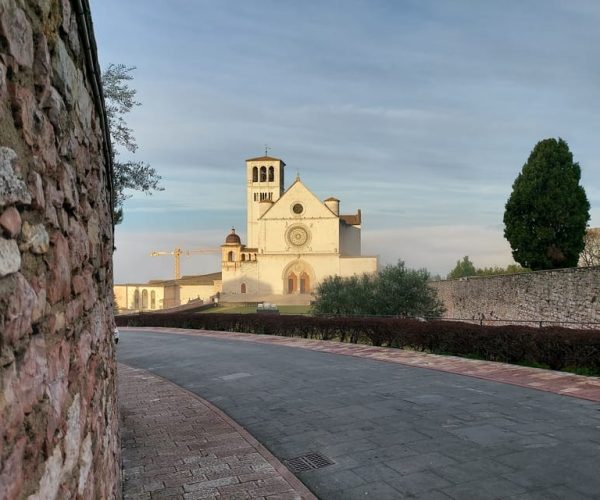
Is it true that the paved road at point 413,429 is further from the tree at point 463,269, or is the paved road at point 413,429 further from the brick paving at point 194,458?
the tree at point 463,269

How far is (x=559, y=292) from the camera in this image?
22.9 m

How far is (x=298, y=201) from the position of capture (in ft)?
208

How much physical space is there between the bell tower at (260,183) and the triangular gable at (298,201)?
9308 millimetres

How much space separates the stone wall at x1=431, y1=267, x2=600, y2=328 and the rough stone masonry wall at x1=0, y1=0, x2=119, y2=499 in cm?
1510

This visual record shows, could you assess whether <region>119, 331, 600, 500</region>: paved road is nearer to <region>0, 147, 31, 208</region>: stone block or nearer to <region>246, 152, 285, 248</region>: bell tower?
<region>0, 147, 31, 208</region>: stone block

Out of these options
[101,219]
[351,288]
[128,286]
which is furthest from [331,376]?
[128,286]

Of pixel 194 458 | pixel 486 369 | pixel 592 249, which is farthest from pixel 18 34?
pixel 592 249

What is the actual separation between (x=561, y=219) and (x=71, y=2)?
101ft

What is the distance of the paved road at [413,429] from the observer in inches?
223

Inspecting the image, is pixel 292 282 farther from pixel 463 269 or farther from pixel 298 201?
pixel 463 269

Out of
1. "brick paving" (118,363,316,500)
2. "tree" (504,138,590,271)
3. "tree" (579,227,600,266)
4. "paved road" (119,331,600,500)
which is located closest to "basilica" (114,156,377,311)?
"tree" (579,227,600,266)

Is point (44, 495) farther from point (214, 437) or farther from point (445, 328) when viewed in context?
point (445, 328)

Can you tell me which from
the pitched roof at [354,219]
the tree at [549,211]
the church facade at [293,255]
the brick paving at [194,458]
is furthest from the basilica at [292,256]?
the brick paving at [194,458]

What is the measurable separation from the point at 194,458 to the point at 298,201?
5743cm
